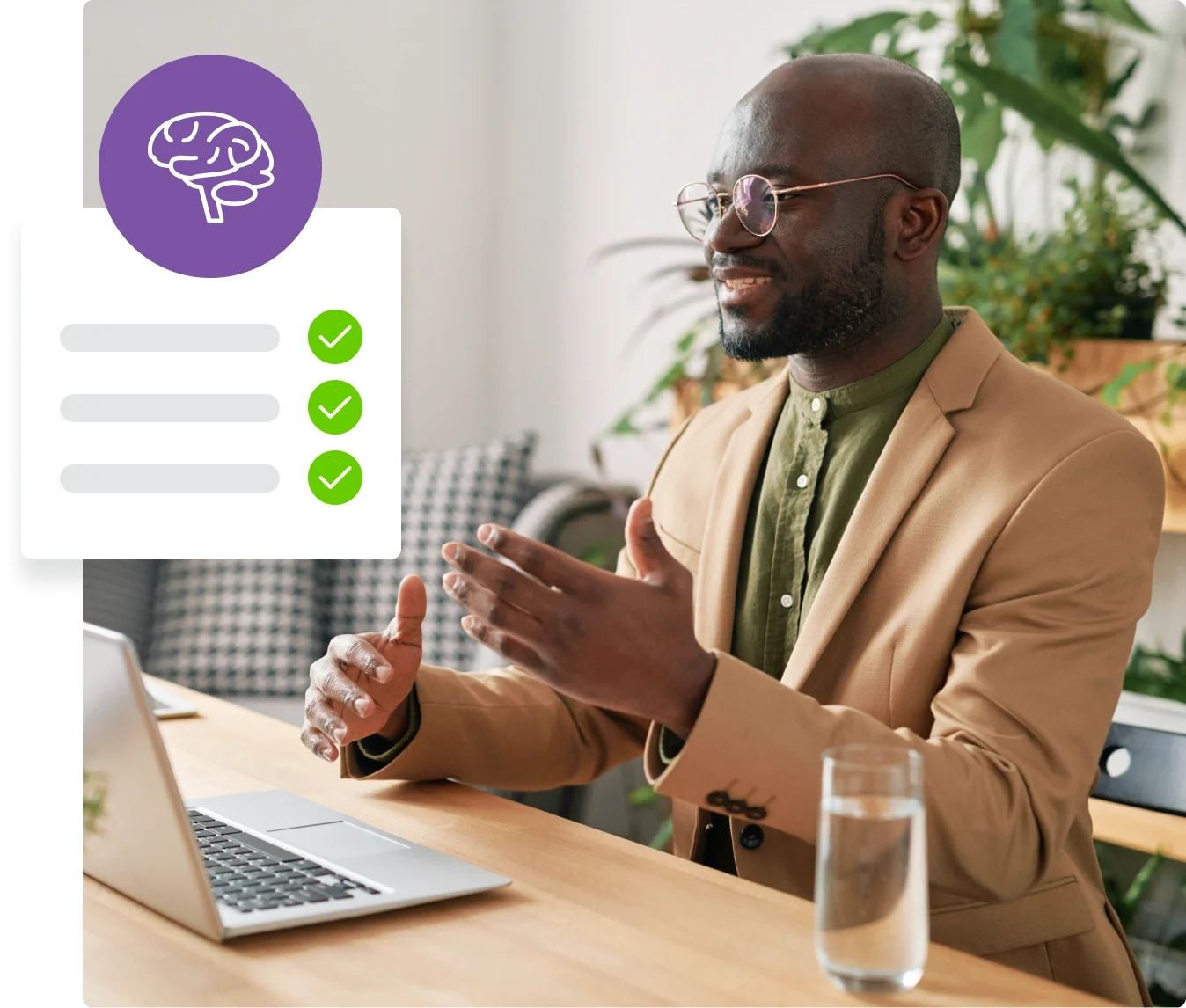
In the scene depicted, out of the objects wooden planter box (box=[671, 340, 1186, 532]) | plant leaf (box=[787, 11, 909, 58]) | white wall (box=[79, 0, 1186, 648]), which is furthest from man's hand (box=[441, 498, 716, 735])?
white wall (box=[79, 0, 1186, 648])

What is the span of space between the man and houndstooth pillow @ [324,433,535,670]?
1.24m

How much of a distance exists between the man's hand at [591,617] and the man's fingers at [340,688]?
26 cm

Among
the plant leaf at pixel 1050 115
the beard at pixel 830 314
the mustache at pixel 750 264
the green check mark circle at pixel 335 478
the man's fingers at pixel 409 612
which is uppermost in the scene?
the plant leaf at pixel 1050 115

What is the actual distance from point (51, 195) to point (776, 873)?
2.76 feet

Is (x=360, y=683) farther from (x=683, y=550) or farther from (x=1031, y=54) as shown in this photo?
(x=1031, y=54)

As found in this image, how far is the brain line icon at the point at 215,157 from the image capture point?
3.03 ft

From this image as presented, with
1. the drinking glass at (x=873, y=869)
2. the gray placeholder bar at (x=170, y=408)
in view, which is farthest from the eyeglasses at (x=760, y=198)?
the drinking glass at (x=873, y=869)

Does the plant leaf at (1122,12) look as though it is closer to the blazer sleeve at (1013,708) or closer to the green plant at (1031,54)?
the green plant at (1031,54)

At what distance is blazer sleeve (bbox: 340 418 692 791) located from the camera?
1211 millimetres

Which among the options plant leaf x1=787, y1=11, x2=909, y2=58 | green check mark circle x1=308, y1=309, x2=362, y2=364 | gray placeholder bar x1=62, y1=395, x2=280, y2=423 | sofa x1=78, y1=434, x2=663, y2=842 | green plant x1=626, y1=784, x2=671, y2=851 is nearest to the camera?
gray placeholder bar x1=62, y1=395, x2=280, y2=423

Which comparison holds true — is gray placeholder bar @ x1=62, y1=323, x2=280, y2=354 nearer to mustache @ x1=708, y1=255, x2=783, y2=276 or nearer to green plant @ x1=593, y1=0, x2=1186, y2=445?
mustache @ x1=708, y1=255, x2=783, y2=276

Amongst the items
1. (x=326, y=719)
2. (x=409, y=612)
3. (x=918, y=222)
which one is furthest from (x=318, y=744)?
(x=918, y=222)

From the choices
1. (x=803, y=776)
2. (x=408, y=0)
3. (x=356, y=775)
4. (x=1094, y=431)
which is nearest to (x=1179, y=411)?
(x=1094, y=431)

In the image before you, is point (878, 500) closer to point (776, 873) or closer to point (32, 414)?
point (776, 873)
